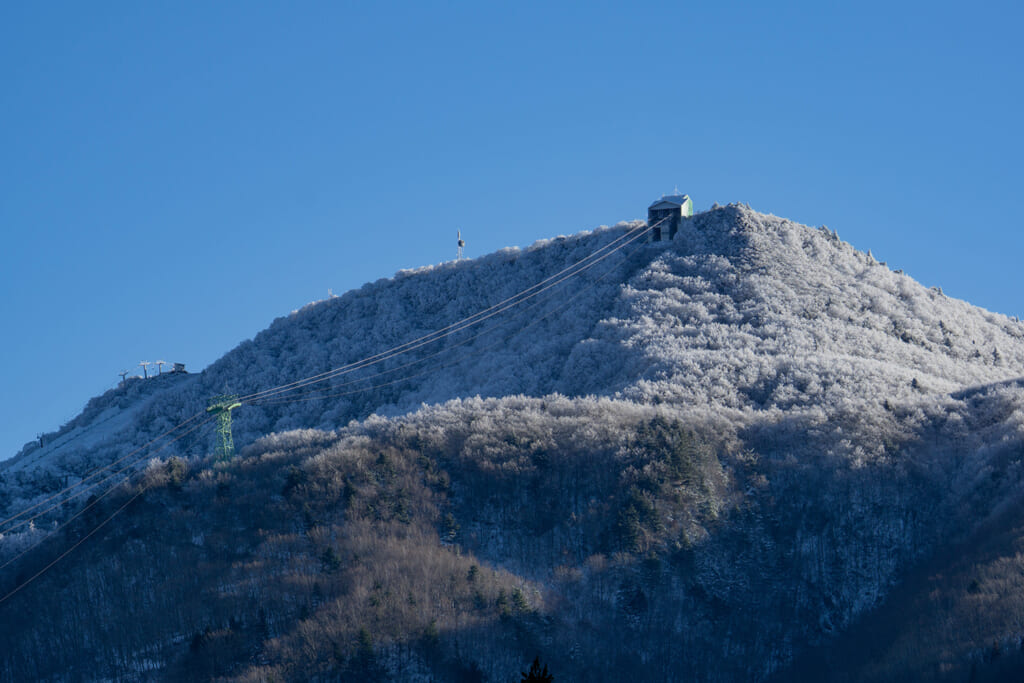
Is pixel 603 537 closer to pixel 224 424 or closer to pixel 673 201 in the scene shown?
pixel 224 424

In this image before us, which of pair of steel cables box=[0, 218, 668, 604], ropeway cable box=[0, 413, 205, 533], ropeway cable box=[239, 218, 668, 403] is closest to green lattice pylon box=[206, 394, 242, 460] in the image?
ropeway cable box=[0, 413, 205, 533]

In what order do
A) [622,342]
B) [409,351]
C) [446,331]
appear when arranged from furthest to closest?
[446,331], [409,351], [622,342]

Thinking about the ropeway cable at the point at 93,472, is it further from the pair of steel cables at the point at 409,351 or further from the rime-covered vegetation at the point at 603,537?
the rime-covered vegetation at the point at 603,537

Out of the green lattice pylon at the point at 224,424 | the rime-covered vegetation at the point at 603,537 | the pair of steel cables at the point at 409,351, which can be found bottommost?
the rime-covered vegetation at the point at 603,537

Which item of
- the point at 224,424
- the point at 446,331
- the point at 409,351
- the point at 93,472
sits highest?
the point at 446,331

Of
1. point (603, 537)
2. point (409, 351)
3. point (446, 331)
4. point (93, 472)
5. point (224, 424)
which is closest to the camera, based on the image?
point (603, 537)

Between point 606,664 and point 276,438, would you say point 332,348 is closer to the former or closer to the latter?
point 276,438

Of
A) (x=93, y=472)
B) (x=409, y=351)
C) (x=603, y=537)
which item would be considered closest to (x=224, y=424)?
(x=603, y=537)

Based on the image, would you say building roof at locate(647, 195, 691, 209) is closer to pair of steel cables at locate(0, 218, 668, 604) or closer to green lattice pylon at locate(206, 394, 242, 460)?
pair of steel cables at locate(0, 218, 668, 604)

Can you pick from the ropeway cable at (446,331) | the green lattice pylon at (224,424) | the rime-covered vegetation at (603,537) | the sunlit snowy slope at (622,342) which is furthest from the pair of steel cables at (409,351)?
the green lattice pylon at (224,424)

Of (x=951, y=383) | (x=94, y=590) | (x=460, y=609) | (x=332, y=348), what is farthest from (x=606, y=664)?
(x=332, y=348)
